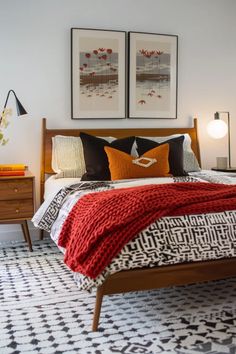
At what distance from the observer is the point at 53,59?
4117mm

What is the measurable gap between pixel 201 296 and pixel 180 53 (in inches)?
108

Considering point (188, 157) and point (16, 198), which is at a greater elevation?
point (188, 157)

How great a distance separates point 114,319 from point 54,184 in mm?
1514

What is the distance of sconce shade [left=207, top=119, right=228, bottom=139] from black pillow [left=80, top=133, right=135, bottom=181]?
1.11 meters

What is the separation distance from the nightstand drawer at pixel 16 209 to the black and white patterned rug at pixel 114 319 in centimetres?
55

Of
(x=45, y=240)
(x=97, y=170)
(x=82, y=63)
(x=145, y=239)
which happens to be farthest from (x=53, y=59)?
(x=145, y=239)

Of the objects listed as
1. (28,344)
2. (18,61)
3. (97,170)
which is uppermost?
(18,61)

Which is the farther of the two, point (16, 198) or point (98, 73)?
point (98, 73)

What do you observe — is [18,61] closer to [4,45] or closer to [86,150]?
[4,45]

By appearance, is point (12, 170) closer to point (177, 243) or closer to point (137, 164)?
point (137, 164)

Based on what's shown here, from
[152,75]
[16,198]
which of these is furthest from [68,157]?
[152,75]

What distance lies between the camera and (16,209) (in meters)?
3.59

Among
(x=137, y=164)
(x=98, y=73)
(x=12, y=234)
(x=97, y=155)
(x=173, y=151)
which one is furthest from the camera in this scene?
(x=98, y=73)

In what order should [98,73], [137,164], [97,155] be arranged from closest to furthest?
[137,164] < [97,155] < [98,73]
